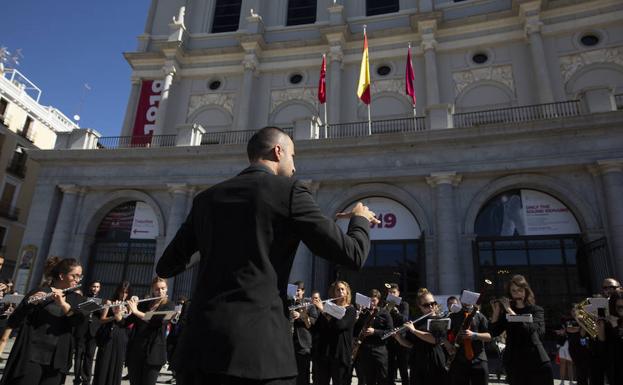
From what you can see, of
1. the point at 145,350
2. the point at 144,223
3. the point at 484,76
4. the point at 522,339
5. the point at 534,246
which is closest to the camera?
the point at 522,339

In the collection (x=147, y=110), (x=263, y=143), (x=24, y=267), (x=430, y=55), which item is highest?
(x=430, y=55)

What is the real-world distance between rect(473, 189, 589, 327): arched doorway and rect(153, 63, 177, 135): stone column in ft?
54.8

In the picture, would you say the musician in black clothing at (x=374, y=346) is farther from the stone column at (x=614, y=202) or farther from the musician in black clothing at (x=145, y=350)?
the stone column at (x=614, y=202)

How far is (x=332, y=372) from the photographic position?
682cm

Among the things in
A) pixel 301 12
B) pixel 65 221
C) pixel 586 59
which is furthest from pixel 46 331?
pixel 301 12

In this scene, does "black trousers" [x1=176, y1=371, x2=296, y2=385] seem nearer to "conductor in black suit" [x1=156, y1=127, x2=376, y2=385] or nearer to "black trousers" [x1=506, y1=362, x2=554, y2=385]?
"conductor in black suit" [x1=156, y1=127, x2=376, y2=385]

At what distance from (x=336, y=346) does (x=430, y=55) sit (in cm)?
1774

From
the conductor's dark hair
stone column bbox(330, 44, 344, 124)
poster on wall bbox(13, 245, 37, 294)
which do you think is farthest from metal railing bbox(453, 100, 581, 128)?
poster on wall bbox(13, 245, 37, 294)

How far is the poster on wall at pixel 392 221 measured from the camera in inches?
630

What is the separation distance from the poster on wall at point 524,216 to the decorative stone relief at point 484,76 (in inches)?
Answer: 280

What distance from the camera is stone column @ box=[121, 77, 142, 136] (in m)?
23.1

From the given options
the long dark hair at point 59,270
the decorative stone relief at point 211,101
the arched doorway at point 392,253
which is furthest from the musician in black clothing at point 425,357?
the decorative stone relief at point 211,101

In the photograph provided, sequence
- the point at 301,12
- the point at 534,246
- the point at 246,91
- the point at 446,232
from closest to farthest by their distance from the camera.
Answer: the point at 446,232 → the point at 534,246 → the point at 246,91 → the point at 301,12

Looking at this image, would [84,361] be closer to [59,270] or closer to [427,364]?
[59,270]
